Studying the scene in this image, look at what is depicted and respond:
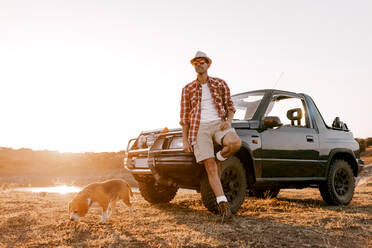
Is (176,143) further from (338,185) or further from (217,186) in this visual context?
(338,185)

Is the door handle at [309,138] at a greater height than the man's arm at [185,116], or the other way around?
the man's arm at [185,116]

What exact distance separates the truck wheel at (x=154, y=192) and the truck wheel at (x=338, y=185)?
2.79 m

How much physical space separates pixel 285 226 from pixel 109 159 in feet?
84.4

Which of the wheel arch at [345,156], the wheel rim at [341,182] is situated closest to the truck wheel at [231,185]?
the wheel arch at [345,156]

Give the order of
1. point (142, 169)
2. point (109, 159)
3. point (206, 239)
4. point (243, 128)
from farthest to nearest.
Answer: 1. point (109, 159)
2. point (142, 169)
3. point (243, 128)
4. point (206, 239)

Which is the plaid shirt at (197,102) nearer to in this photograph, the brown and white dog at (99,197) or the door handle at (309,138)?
the brown and white dog at (99,197)

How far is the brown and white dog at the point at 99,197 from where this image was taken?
4168mm

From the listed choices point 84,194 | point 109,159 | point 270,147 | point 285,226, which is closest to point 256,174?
point 270,147

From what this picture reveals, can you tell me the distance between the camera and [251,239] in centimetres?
329

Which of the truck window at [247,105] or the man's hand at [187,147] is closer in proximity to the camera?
the man's hand at [187,147]

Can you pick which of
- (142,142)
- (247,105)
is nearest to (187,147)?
(142,142)

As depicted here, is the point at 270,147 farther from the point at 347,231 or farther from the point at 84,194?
the point at 84,194

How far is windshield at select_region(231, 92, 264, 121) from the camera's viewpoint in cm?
537

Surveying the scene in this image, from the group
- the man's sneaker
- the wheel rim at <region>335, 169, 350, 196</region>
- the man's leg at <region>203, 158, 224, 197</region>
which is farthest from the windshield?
the wheel rim at <region>335, 169, 350, 196</region>
